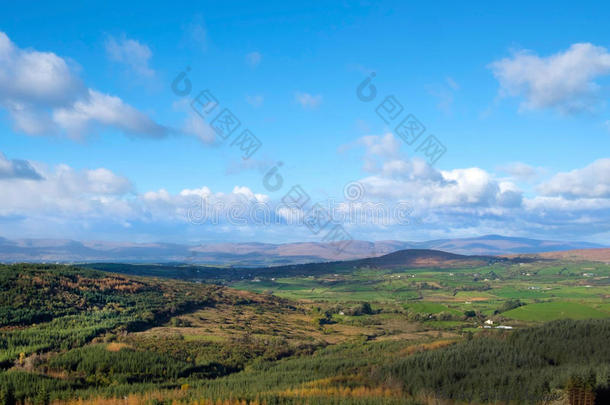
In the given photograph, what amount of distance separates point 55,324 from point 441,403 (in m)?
34.7

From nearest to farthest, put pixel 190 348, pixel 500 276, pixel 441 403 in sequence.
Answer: pixel 441 403 → pixel 190 348 → pixel 500 276

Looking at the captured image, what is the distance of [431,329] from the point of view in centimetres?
5997

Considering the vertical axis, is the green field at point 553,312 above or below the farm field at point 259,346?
below

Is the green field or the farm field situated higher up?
the farm field

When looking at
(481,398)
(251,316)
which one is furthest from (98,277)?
(481,398)

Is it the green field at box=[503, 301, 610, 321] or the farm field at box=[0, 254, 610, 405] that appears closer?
the farm field at box=[0, 254, 610, 405]

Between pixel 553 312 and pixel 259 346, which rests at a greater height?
pixel 259 346

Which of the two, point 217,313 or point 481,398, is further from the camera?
point 217,313

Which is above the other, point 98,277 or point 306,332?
point 98,277

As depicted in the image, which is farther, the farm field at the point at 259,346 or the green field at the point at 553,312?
A: the green field at the point at 553,312

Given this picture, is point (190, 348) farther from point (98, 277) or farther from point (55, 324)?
point (98, 277)

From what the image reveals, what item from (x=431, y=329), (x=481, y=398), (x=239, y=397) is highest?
(x=239, y=397)

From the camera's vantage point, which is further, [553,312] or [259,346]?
[553,312]

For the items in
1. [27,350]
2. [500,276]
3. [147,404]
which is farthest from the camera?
[500,276]
